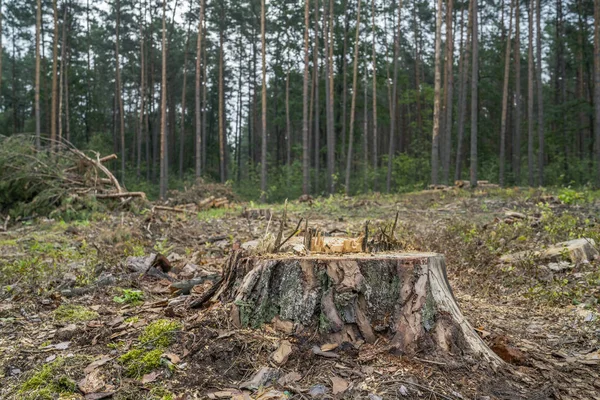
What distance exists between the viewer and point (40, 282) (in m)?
4.95

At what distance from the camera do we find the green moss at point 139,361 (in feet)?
8.77

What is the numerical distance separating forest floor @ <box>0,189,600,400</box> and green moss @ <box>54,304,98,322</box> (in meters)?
0.02

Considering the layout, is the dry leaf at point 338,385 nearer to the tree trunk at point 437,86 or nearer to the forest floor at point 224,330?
the forest floor at point 224,330

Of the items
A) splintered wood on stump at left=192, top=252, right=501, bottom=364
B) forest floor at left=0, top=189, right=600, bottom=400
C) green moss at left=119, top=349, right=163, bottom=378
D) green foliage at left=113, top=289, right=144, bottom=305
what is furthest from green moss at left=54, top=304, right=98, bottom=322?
splintered wood on stump at left=192, top=252, right=501, bottom=364

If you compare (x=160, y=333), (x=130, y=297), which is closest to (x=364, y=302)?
(x=160, y=333)

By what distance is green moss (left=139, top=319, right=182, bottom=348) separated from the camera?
2.91m

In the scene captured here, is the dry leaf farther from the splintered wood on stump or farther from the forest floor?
the splintered wood on stump

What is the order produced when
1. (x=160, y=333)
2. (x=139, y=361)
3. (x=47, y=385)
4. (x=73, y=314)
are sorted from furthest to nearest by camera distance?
(x=73, y=314), (x=160, y=333), (x=139, y=361), (x=47, y=385)

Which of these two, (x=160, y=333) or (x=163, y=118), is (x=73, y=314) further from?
(x=163, y=118)

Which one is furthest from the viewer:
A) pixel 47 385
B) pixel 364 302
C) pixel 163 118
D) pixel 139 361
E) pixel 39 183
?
pixel 163 118

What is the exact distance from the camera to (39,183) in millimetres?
10227

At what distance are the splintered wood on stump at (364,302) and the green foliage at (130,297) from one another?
173cm

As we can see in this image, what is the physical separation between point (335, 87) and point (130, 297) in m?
23.9

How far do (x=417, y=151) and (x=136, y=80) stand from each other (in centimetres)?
2190
